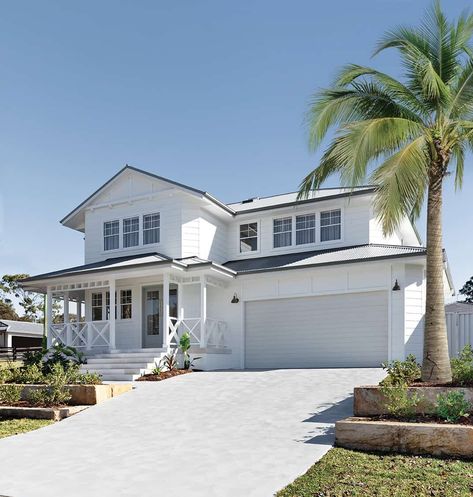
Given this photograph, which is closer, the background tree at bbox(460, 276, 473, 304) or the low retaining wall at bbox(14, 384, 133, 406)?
the low retaining wall at bbox(14, 384, 133, 406)

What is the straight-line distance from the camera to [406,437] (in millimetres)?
7246

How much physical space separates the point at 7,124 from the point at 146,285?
761 centimetres

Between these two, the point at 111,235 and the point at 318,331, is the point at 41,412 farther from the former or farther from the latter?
the point at 111,235

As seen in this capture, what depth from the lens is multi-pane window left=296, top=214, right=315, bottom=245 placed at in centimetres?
2006

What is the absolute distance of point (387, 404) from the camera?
8.24m

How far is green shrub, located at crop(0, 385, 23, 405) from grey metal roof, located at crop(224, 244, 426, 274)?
8.62 metres

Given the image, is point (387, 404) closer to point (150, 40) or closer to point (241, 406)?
point (241, 406)

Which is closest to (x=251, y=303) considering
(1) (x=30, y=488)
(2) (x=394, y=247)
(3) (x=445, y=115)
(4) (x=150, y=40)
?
(2) (x=394, y=247)

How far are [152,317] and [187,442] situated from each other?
11.6 m

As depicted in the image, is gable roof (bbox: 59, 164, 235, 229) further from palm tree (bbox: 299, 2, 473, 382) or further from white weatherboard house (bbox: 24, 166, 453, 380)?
palm tree (bbox: 299, 2, 473, 382)

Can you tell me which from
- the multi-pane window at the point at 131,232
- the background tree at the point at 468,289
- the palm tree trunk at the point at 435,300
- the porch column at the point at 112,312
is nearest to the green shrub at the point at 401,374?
the palm tree trunk at the point at 435,300

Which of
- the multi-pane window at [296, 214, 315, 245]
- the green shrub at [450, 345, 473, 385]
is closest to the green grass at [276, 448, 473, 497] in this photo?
the green shrub at [450, 345, 473, 385]

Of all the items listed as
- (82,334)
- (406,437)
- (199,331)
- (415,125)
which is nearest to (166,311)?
(199,331)

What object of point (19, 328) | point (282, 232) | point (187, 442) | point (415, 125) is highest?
point (415, 125)
